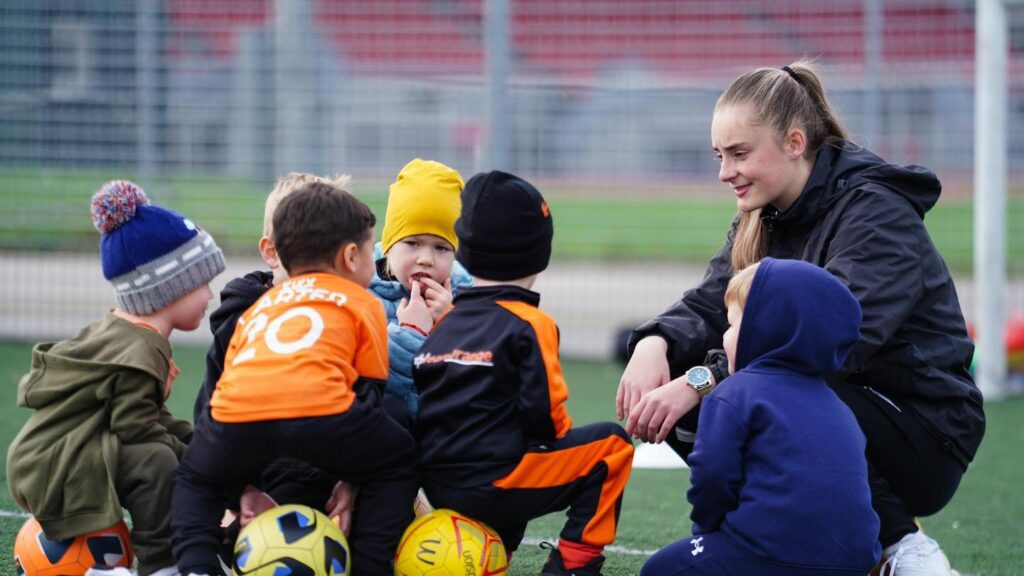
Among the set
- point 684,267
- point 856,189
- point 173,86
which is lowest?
point 684,267

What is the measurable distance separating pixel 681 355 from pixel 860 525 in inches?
33.3

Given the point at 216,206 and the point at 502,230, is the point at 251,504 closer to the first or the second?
the point at 502,230

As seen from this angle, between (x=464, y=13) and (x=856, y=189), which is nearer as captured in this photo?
(x=856, y=189)

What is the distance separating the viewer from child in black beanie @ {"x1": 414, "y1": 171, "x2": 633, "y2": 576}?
319cm

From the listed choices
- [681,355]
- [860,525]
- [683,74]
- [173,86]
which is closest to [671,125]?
[683,74]

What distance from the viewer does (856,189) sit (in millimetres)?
3479

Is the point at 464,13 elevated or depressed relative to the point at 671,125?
elevated

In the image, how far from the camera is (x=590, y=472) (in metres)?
3.26

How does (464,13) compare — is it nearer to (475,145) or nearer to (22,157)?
(475,145)

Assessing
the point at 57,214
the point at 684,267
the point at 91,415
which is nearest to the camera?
the point at 91,415

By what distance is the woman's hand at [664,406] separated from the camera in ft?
11.0

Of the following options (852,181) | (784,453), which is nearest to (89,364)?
(784,453)

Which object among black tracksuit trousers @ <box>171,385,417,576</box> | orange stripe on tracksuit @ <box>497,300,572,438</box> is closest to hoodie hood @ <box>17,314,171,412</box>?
black tracksuit trousers @ <box>171,385,417,576</box>

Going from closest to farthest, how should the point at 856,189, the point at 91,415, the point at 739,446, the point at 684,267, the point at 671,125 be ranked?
the point at 739,446 < the point at 91,415 < the point at 856,189 < the point at 671,125 < the point at 684,267
